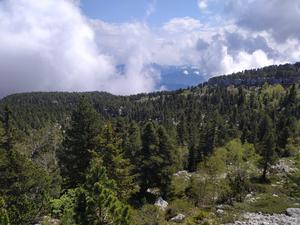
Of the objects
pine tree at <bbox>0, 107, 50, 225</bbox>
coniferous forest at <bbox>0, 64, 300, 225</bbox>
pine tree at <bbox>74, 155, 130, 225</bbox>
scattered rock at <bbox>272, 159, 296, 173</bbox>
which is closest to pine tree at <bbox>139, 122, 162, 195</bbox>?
coniferous forest at <bbox>0, 64, 300, 225</bbox>

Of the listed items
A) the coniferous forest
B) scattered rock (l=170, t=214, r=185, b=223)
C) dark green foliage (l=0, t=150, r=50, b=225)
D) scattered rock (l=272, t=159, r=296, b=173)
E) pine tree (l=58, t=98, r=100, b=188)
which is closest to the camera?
the coniferous forest

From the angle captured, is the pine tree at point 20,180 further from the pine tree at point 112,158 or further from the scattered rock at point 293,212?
the scattered rock at point 293,212

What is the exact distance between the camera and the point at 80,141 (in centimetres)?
4444

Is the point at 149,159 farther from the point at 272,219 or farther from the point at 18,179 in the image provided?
the point at 18,179

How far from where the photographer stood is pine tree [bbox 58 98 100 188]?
44281 mm

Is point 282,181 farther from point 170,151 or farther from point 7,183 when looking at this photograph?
point 7,183

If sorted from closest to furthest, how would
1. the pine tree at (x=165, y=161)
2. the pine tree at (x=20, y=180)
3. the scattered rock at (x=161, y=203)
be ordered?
the pine tree at (x=20, y=180), the scattered rock at (x=161, y=203), the pine tree at (x=165, y=161)

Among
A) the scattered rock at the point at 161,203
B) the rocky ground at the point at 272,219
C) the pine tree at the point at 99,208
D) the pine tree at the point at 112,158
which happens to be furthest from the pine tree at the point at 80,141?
the pine tree at the point at 99,208

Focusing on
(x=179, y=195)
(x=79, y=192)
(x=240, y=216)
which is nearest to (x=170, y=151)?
(x=179, y=195)

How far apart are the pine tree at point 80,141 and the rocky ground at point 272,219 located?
19.3 m

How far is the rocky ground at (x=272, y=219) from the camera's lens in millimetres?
45844

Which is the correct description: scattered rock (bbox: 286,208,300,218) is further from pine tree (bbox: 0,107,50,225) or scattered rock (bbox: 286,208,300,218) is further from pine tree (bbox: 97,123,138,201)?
pine tree (bbox: 0,107,50,225)

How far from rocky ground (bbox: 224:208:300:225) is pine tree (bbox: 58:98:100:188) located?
19.3m

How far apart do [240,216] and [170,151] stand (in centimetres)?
1471
